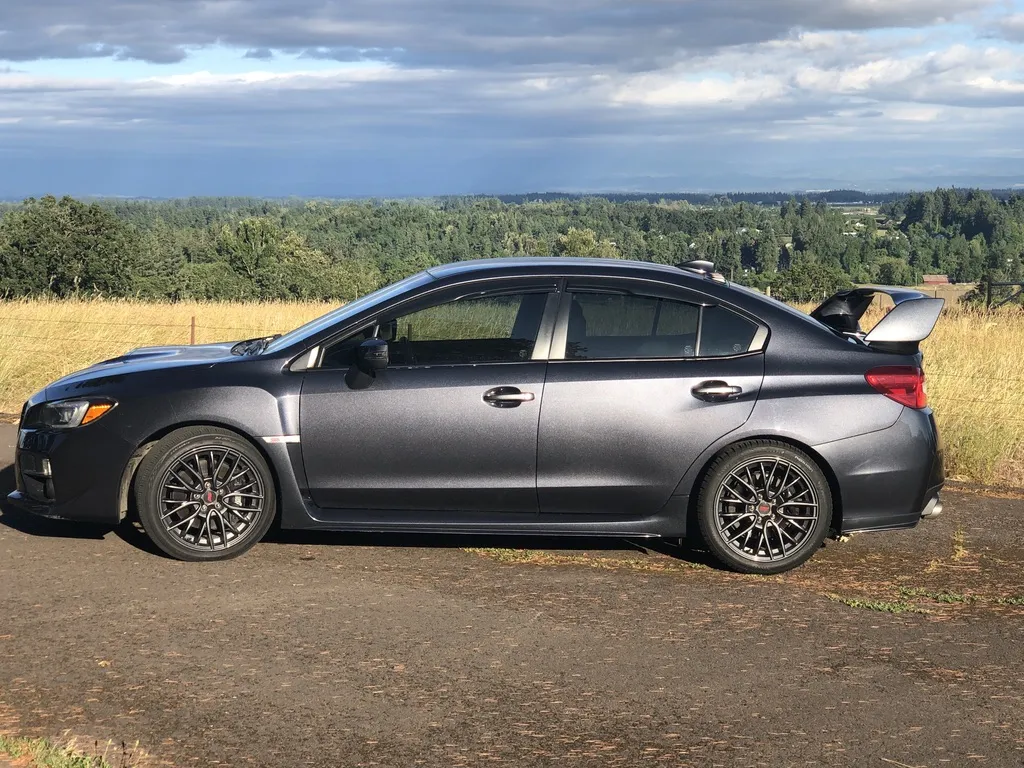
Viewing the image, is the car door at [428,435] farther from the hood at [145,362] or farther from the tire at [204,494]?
the hood at [145,362]

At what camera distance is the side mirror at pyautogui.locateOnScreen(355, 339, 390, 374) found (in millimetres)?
6406

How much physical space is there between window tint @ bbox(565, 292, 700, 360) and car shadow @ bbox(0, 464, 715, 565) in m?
1.21

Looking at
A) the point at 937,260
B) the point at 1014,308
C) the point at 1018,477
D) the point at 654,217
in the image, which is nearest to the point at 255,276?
the point at 654,217

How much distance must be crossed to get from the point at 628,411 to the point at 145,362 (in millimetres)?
2772

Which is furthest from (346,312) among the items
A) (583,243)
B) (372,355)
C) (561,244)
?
(561,244)

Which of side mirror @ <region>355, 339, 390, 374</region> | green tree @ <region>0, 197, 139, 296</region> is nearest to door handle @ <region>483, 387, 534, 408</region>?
side mirror @ <region>355, 339, 390, 374</region>

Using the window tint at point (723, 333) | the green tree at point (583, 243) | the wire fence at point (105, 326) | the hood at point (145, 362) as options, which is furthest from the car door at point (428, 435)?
the green tree at point (583, 243)

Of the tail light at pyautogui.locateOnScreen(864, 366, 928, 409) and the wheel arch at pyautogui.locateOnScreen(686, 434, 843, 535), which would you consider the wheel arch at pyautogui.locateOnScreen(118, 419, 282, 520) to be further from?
the tail light at pyautogui.locateOnScreen(864, 366, 928, 409)

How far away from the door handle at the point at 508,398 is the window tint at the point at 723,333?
1004 mm

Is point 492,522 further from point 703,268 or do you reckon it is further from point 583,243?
point 583,243

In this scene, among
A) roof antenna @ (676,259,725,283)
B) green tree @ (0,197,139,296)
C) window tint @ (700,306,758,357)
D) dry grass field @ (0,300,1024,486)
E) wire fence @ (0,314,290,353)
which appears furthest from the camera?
green tree @ (0,197,139,296)

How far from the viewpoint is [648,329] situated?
261 inches

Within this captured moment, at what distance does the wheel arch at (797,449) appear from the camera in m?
6.51

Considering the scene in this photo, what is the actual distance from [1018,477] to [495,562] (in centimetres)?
522
